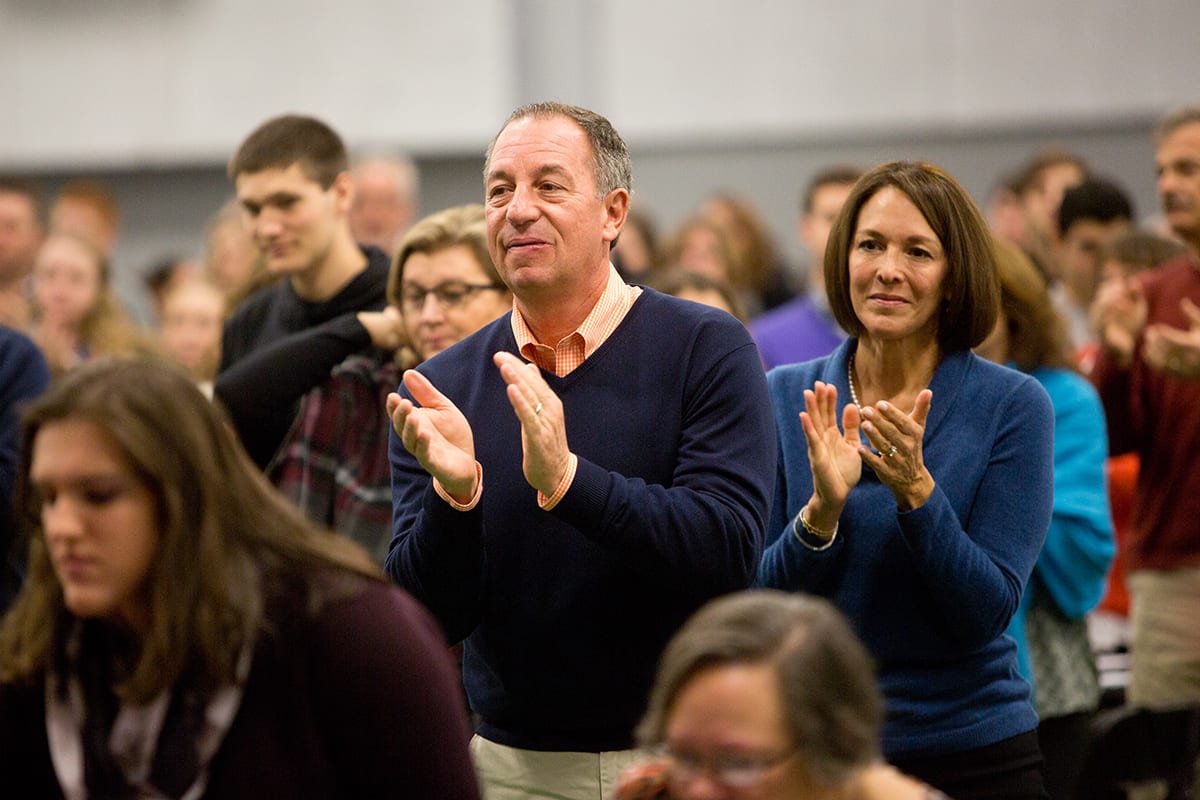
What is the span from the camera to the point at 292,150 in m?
3.66

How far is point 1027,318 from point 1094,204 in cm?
201

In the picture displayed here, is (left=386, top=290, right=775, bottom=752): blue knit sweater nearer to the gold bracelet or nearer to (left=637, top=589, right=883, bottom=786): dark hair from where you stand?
the gold bracelet

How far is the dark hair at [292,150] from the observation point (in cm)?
365

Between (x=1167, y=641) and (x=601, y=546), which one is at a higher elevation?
(x=601, y=546)

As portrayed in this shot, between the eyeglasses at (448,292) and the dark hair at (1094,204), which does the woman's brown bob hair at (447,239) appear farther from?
the dark hair at (1094,204)

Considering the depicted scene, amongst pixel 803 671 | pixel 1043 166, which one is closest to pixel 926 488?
pixel 803 671

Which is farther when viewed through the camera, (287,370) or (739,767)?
(287,370)

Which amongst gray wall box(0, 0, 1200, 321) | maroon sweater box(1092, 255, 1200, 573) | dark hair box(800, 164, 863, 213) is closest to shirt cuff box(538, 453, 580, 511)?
maroon sweater box(1092, 255, 1200, 573)

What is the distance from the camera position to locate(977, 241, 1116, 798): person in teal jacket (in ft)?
9.98

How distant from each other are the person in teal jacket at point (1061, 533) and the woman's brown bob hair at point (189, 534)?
5.92 ft

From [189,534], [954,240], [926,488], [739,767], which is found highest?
[954,240]

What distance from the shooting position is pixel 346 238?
3.63 m

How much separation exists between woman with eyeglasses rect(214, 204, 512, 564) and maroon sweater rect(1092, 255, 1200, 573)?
1.55m

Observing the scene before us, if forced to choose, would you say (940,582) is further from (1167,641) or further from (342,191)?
(342,191)
